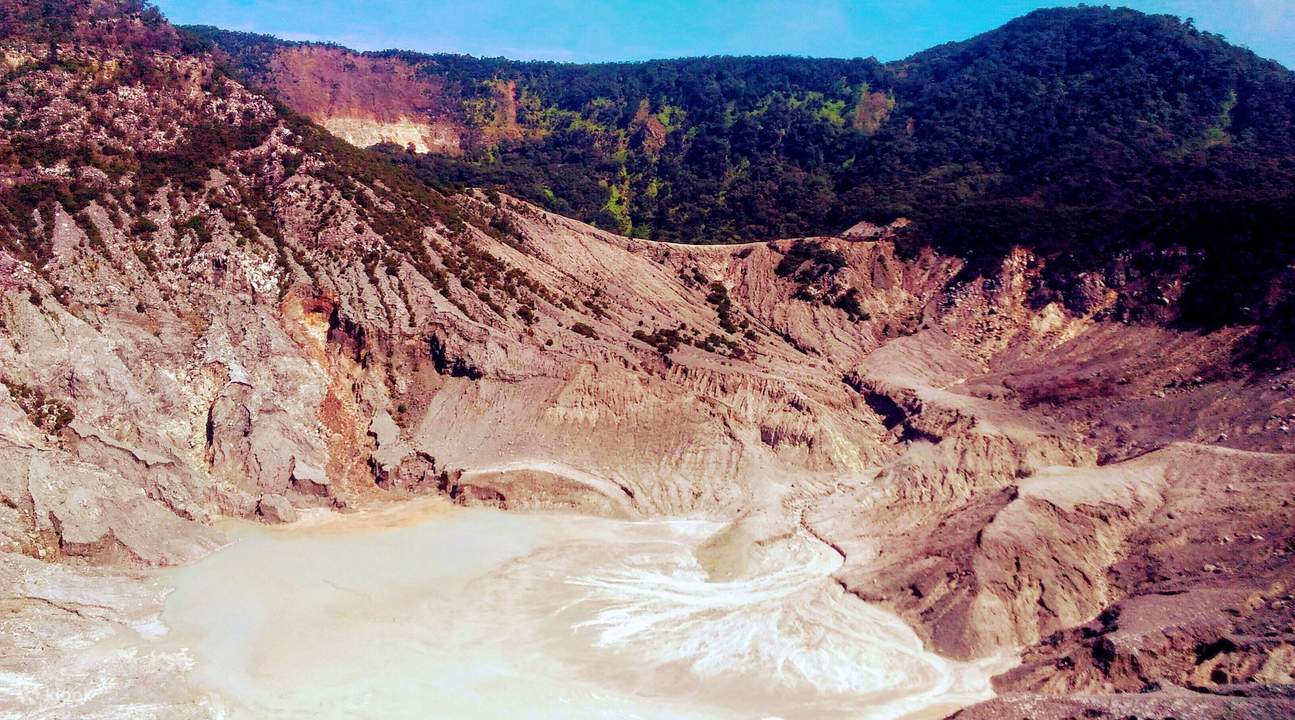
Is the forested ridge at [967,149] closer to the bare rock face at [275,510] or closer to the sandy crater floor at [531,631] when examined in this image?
the sandy crater floor at [531,631]

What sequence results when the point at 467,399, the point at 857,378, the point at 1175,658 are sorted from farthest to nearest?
the point at 857,378 < the point at 467,399 < the point at 1175,658

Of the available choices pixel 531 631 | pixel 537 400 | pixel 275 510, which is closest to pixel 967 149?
pixel 537 400

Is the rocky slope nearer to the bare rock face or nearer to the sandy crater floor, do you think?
the bare rock face

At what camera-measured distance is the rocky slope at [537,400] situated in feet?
88.3

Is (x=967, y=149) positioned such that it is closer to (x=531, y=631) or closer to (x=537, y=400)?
(x=537, y=400)

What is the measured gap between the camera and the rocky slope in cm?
2692

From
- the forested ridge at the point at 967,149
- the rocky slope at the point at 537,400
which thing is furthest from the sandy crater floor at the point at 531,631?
the forested ridge at the point at 967,149

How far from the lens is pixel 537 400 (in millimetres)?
40281

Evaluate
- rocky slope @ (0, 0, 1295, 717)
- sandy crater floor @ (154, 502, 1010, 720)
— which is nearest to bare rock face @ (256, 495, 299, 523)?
rocky slope @ (0, 0, 1295, 717)

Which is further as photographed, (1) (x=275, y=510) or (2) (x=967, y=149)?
(2) (x=967, y=149)

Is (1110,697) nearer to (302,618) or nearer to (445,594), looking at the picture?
(445,594)

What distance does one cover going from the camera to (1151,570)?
91.4 feet

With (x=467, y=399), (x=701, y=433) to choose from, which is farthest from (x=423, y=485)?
(x=701, y=433)

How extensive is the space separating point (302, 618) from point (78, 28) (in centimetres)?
4031
